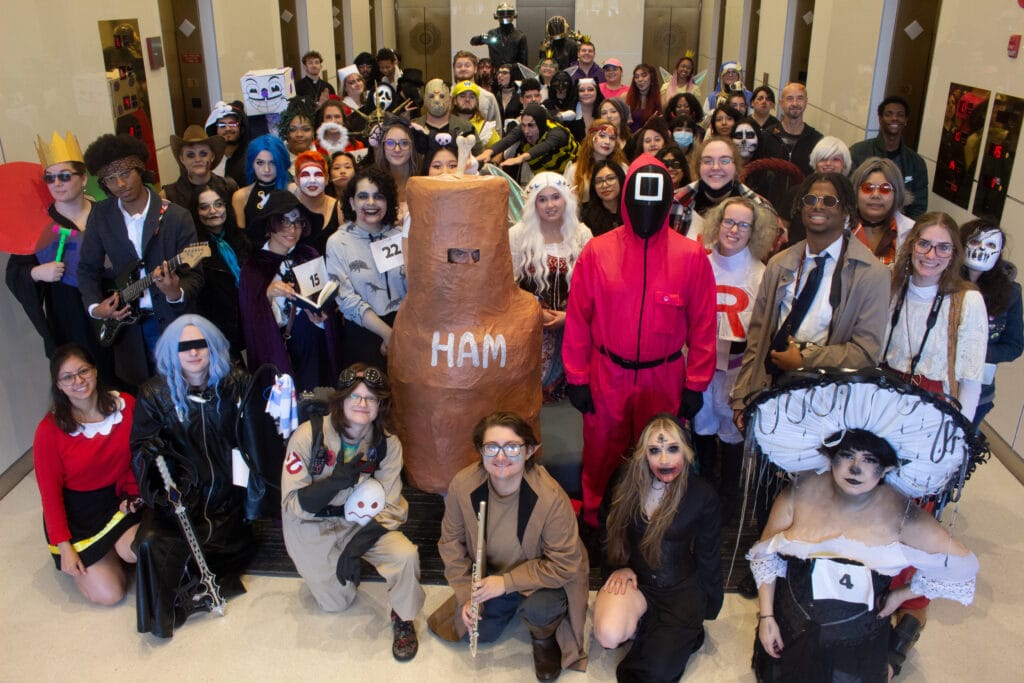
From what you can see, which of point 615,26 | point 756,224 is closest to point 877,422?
point 756,224

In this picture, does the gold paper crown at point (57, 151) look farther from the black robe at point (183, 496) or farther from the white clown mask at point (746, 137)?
the white clown mask at point (746, 137)

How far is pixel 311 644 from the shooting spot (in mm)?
3404

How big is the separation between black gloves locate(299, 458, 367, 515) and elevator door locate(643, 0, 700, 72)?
15.1m

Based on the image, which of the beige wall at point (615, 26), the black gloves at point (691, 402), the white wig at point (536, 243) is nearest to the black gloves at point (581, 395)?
the black gloves at point (691, 402)

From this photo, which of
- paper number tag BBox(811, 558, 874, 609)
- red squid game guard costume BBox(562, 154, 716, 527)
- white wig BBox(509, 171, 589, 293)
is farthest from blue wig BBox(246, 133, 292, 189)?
paper number tag BBox(811, 558, 874, 609)

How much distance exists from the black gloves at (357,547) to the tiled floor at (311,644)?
234 mm

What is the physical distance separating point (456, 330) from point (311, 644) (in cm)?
142

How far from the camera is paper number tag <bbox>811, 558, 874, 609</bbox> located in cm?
293

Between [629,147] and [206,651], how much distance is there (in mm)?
4378

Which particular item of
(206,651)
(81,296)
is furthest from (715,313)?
(81,296)

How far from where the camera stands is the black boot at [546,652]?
3195 mm

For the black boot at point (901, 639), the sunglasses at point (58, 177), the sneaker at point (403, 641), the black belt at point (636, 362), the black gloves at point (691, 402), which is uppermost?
the sunglasses at point (58, 177)

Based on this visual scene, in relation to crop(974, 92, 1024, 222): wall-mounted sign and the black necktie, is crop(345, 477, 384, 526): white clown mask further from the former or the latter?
crop(974, 92, 1024, 222): wall-mounted sign

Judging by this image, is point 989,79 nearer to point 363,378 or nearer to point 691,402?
point 691,402
